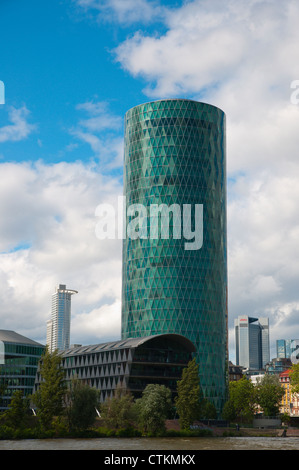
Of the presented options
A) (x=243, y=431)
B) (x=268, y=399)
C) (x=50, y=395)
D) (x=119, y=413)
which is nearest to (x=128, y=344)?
(x=119, y=413)

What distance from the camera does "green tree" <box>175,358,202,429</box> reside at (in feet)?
460

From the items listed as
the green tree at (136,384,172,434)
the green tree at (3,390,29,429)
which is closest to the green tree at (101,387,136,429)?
the green tree at (136,384,172,434)

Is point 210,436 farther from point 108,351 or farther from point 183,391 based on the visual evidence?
point 108,351

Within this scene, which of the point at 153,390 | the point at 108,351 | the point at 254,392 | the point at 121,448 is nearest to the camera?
the point at 121,448

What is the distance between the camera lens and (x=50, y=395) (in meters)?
127

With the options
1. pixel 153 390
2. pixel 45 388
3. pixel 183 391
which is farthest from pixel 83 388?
pixel 183 391

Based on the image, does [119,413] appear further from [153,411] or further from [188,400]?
[188,400]

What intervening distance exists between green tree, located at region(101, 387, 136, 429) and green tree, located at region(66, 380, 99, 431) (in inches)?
144

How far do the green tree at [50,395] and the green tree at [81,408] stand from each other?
199 centimetres

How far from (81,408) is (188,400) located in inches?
1046

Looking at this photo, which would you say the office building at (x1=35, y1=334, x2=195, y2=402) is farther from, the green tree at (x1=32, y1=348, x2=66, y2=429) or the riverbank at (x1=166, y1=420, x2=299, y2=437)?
the green tree at (x1=32, y1=348, x2=66, y2=429)
